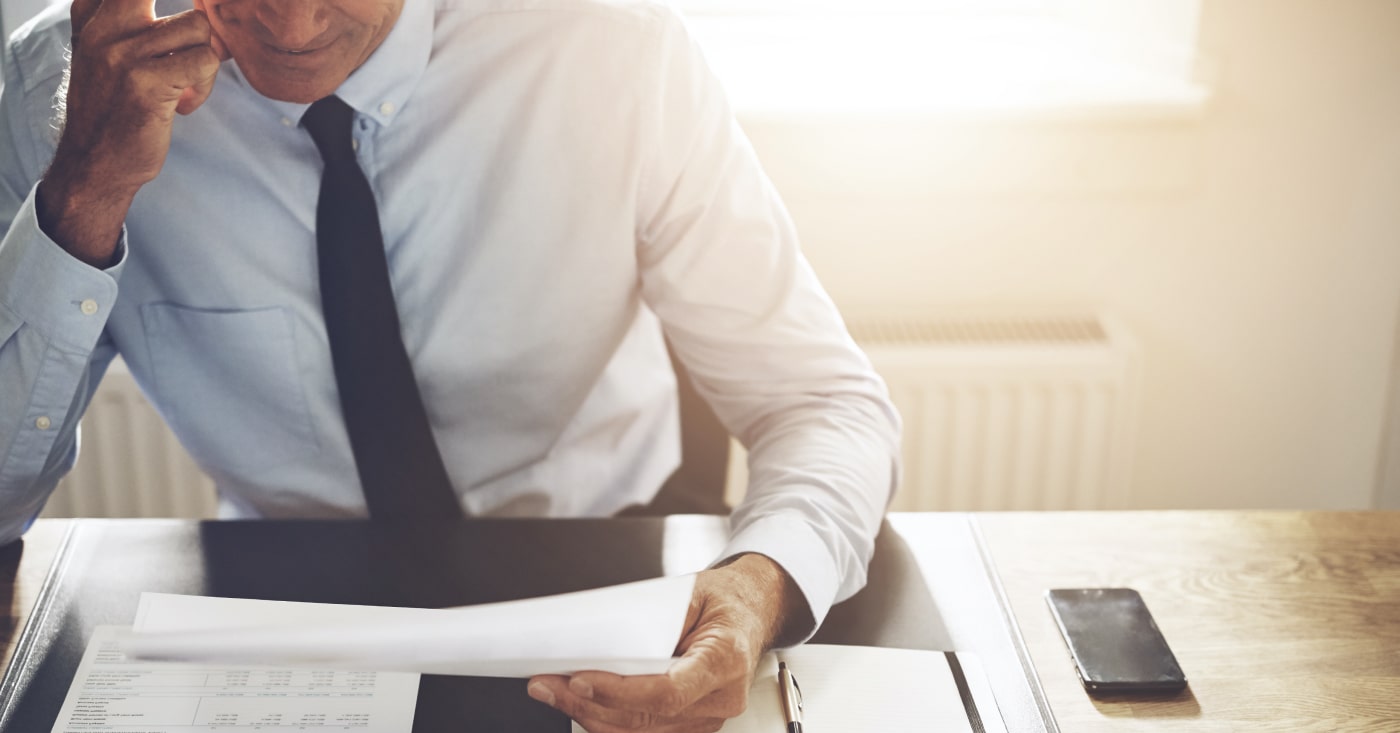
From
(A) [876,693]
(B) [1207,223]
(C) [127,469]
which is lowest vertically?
(C) [127,469]

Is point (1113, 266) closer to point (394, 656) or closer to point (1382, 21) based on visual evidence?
point (1382, 21)

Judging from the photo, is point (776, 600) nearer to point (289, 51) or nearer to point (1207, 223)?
point (289, 51)

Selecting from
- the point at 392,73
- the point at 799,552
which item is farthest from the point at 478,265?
the point at 799,552

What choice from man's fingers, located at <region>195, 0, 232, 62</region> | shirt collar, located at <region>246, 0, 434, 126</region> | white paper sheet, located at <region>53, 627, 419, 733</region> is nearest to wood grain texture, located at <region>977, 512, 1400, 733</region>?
white paper sheet, located at <region>53, 627, 419, 733</region>

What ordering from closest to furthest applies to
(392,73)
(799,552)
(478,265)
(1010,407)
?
(799,552) → (392,73) → (478,265) → (1010,407)

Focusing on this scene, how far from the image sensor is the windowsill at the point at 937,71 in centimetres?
170

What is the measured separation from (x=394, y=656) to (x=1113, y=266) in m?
1.47

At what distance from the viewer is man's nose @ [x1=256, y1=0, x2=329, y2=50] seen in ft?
2.97

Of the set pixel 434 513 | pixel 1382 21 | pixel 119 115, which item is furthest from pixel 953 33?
pixel 119 115

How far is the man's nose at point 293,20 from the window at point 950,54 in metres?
0.85

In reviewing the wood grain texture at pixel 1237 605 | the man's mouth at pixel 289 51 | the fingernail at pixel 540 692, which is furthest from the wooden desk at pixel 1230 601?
the man's mouth at pixel 289 51

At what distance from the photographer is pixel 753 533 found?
0.93m

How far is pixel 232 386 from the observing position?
1.15 metres

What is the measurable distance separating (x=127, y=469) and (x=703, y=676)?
4.50ft
